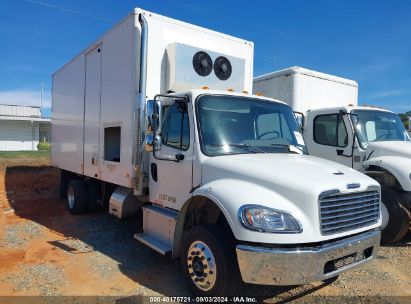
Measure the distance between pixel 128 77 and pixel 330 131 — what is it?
4252 millimetres

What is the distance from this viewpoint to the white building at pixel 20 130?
3538cm

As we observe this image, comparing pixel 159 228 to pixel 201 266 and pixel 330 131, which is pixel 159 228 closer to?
pixel 201 266

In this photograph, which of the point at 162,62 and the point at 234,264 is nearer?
Result: the point at 234,264

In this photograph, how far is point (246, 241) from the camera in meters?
3.72

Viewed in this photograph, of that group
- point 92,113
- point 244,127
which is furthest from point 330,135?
point 92,113

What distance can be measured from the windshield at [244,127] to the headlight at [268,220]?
3.88 ft

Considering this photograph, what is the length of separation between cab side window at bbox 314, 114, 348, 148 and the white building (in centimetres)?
3319

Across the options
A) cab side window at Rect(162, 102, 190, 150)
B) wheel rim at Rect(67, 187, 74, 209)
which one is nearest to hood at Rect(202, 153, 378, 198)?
cab side window at Rect(162, 102, 190, 150)

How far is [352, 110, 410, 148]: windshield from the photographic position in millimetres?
7379

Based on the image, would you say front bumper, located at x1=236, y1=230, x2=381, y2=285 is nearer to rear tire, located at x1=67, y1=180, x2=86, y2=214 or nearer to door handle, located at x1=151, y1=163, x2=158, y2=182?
door handle, located at x1=151, y1=163, x2=158, y2=182

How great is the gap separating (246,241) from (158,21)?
13.0 ft

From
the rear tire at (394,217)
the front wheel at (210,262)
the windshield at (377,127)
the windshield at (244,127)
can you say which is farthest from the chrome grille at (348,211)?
the windshield at (377,127)

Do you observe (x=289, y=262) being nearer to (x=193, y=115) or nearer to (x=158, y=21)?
(x=193, y=115)

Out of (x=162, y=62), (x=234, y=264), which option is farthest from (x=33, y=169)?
(x=234, y=264)
